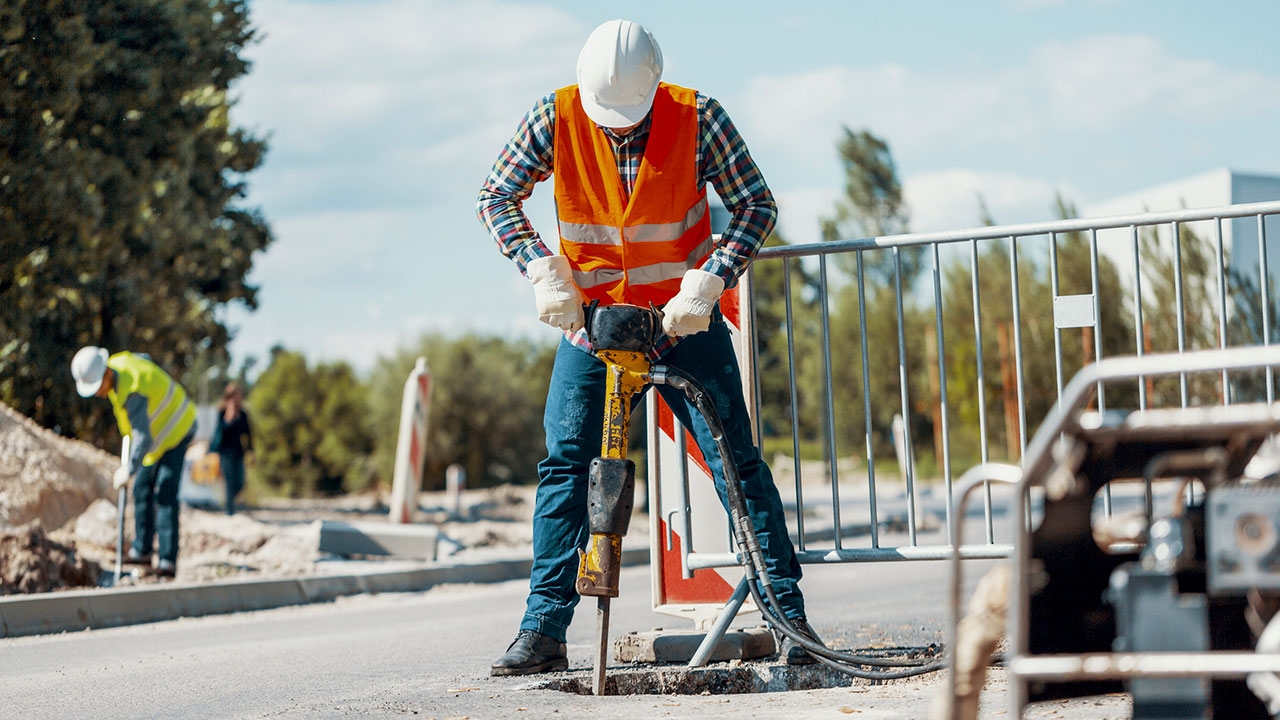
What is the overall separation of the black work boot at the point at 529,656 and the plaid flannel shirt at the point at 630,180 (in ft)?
3.47

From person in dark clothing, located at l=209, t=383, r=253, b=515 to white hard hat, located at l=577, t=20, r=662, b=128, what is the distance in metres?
15.7

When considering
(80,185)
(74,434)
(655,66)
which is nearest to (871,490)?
(655,66)

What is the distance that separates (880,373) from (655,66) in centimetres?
4871

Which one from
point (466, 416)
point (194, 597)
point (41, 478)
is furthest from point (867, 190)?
point (194, 597)

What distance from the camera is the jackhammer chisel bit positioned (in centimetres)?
461

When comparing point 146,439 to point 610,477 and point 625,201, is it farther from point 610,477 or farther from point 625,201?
point 610,477

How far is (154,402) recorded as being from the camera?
1073 cm

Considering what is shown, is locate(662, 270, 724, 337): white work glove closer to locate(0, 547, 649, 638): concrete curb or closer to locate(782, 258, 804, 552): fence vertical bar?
locate(782, 258, 804, 552): fence vertical bar

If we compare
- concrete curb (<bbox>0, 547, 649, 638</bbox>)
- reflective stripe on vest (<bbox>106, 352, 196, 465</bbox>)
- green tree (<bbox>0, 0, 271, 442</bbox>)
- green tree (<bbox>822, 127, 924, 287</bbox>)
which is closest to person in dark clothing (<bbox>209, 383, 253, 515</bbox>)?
green tree (<bbox>0, 0, 271, 442</bbox>)

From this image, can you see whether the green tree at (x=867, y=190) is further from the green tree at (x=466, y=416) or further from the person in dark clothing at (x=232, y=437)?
the person in dark clothing at (x=232, y=437)

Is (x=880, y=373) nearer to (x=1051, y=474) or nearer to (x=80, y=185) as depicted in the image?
(x=80, y=185)

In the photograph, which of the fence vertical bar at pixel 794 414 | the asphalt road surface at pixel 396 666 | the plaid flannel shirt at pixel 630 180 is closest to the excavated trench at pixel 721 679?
the asphalt road surface at pixel 396 666

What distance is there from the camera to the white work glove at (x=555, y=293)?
4.76 meters

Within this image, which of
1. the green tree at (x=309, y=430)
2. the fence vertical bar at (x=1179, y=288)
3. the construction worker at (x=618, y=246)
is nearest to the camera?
the construction worker at (x=618, y=246)
